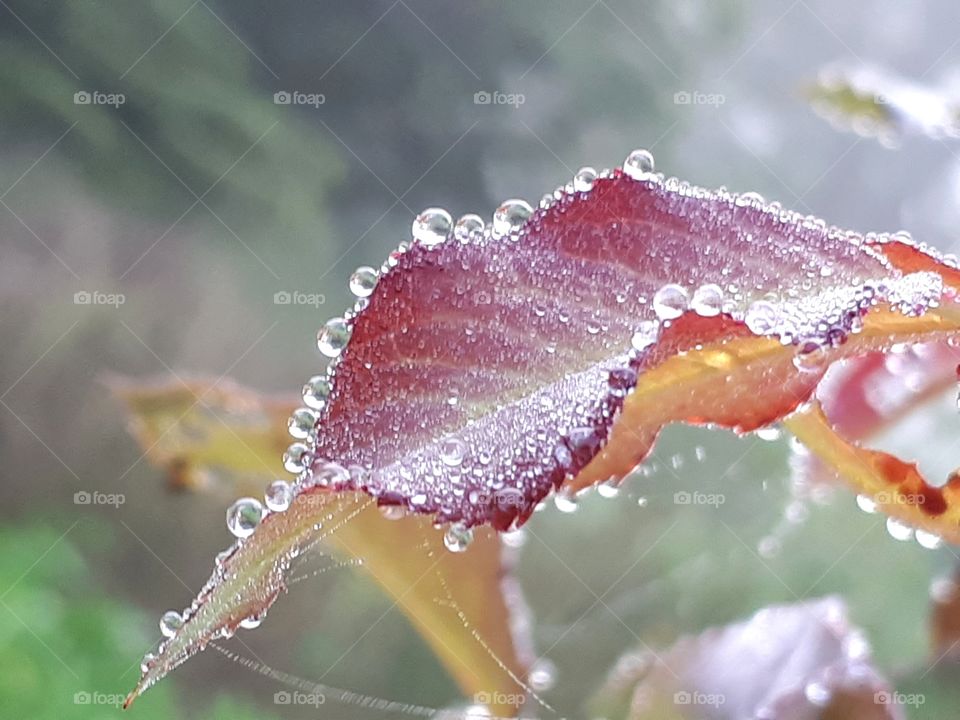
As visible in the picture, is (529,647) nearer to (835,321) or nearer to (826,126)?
(835,321)

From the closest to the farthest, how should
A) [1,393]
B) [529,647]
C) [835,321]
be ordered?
[835,321], [529,647], [1,393]

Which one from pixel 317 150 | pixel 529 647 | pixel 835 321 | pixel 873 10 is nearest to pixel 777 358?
pixel 835 321

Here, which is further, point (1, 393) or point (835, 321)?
point (1, 393)

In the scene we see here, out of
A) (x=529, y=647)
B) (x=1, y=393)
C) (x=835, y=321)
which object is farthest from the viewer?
(x=1, y=393)

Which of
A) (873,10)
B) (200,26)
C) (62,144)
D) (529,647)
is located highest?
(873,10)

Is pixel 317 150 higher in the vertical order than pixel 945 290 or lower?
higher
